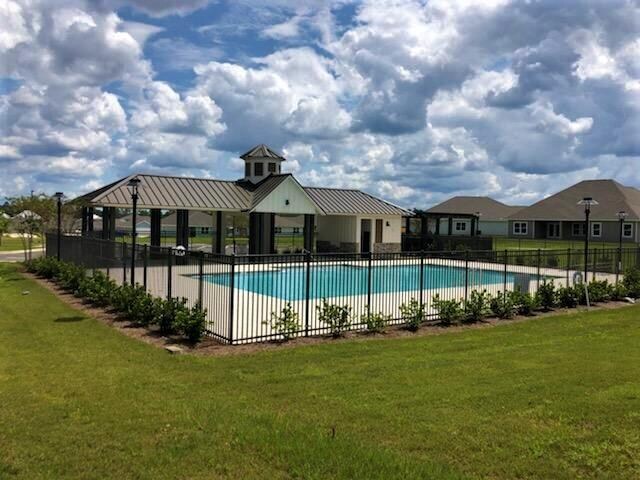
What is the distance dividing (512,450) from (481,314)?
8.21m

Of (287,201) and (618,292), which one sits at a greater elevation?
(287,201)

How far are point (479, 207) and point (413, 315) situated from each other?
59.8 m

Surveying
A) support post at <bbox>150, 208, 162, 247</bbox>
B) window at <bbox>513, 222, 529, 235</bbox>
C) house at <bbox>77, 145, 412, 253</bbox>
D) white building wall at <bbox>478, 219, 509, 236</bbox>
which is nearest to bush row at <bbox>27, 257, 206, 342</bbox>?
house at <bbox>77, 145, 412, 253</bbox>

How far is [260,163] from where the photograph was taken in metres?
30.7

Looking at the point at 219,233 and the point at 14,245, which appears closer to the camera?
the point at 219,233

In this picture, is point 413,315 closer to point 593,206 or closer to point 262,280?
point 262,280

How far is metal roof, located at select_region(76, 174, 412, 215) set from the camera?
24.1m

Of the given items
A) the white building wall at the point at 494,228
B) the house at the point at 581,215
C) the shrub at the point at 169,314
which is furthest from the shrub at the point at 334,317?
the white building wall at the point at 494,228

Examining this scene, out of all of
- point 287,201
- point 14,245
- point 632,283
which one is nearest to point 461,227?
point 287,201

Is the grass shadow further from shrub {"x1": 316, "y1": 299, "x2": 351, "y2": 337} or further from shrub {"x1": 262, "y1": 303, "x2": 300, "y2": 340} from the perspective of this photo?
shrub {"x1": 316, "y1": 299, "x2": 351, "y2": 337}

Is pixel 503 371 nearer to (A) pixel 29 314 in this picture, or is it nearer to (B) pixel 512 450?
(B) pixel 512 450

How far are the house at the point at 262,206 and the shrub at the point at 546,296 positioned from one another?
1588cm

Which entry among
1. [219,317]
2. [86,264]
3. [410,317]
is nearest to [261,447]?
[219,317]

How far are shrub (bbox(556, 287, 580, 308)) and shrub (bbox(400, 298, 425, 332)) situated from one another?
5350 mm
